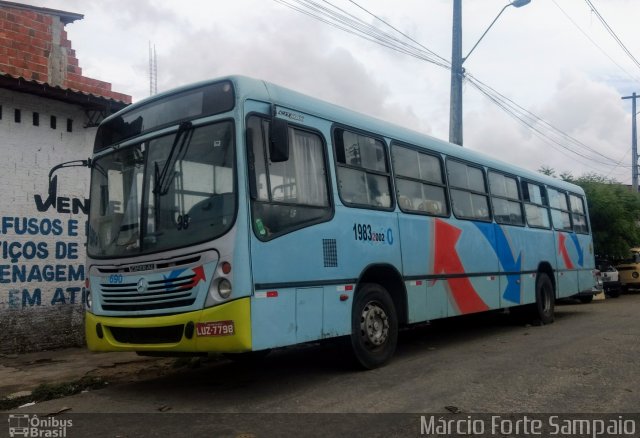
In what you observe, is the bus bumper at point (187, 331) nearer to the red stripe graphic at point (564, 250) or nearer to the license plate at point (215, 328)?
the license plate at point (215, 328)

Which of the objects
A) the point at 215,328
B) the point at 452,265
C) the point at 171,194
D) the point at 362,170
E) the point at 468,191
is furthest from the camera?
the point at 468,191

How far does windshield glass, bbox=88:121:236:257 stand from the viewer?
536 centimetres

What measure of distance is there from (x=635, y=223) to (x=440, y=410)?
69.1 ft

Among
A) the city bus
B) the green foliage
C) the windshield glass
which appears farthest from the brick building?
the green foliage

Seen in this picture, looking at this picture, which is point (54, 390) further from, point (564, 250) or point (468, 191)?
point (564, 250)

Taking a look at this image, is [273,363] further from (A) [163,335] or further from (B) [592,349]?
(B) [592,349]

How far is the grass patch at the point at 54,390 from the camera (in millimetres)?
5758

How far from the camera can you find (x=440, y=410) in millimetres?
5000

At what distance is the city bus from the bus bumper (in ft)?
0.04

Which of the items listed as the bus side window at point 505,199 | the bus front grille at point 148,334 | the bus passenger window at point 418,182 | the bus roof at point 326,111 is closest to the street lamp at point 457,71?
the bus side window at point 505,199

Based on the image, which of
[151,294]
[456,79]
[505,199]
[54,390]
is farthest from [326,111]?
[456,79]

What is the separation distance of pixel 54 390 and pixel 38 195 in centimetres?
393

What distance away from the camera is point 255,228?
5.33m

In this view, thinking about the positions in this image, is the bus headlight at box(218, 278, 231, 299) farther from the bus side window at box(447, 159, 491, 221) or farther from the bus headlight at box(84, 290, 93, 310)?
the bus side window at box(447, 159, 491, 221)
